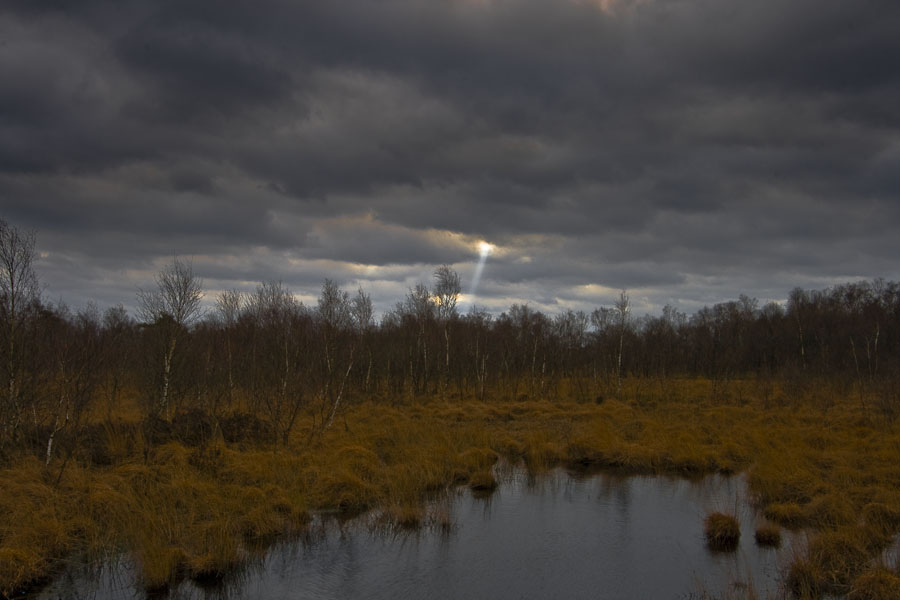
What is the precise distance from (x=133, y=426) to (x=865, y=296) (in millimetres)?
95484

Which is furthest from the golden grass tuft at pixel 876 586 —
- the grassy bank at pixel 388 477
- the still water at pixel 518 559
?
the still water at pixel 518 559

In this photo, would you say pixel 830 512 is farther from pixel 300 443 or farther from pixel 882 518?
pixel 300 443

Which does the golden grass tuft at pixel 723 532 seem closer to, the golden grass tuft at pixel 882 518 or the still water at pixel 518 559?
the still water at pixel 518 559

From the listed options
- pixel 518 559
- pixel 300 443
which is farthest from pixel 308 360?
pixel 518 559

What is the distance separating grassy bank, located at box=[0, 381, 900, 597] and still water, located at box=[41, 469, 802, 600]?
0.62 meters

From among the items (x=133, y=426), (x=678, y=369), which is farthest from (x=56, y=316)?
(x=678, y=369)

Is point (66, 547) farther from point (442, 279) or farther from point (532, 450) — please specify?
point (442, 279)

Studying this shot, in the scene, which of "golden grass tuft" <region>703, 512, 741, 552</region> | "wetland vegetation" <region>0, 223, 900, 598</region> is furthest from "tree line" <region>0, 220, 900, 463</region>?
"golden grass tuft" <region>703, 512, 741, 552</region>

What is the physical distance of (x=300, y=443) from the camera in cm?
1844

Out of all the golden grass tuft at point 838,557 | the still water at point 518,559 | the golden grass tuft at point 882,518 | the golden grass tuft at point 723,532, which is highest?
the golden grass tuft at point 882,518

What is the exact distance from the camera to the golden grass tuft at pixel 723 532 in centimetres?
1088

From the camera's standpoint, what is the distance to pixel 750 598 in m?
7.69

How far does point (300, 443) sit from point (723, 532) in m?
12.7

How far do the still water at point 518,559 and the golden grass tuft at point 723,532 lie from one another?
0.66ft
